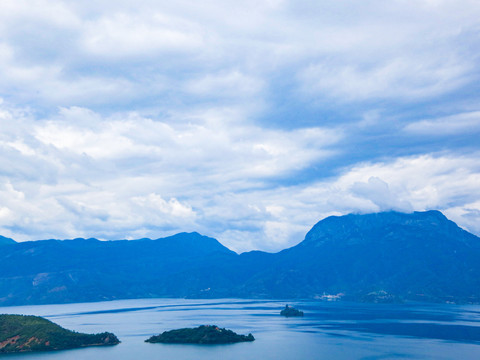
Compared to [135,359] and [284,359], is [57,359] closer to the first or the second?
[135,359]

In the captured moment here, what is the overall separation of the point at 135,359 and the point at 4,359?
2013 inches

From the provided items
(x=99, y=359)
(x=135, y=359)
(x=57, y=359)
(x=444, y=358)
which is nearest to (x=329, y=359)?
(x=444, y=358)

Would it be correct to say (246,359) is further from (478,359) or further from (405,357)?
(478,359)

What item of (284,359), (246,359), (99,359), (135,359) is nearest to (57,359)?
(99,359)

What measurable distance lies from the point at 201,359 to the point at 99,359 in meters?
39.9

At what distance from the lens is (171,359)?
198750mm

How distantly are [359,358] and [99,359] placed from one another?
333 feet

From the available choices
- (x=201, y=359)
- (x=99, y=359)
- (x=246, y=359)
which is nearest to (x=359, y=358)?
(x=246, y=359)

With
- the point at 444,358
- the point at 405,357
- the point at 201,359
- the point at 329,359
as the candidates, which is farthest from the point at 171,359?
the point at 444,358

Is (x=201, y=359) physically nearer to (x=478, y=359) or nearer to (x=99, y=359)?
(x=99, y=359)

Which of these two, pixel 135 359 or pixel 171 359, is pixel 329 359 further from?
pixel 135 359

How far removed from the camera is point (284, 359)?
197625 millimetres

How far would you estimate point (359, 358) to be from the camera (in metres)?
197

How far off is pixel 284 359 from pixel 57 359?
87919mm
